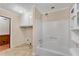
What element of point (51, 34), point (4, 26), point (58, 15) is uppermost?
point (58, 15)

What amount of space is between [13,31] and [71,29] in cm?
Answer: 81

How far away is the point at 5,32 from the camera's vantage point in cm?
120

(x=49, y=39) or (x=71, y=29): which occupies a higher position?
(x=71, y=29)

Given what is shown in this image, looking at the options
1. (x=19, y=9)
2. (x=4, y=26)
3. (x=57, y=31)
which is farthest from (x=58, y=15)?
(x=4, y=26)

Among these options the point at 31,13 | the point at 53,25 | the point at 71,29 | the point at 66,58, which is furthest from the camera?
the point at 53,25

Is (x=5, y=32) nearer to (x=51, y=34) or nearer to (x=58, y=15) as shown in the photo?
(x=51, y=34)

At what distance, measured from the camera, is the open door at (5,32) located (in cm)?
116

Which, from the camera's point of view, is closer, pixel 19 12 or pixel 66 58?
pixel 66 58

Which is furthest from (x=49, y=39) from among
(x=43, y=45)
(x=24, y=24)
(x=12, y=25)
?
(x=12, y=25)

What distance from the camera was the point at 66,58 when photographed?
77cm

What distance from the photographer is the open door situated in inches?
45.8

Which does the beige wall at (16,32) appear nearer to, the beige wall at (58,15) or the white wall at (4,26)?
the white wall at (4,26)

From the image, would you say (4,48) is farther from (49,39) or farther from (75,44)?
(75,44)

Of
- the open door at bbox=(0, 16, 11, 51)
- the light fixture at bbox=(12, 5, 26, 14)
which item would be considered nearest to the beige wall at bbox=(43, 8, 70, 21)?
the light fixture at bbox=(12, 5, 26, 14)
